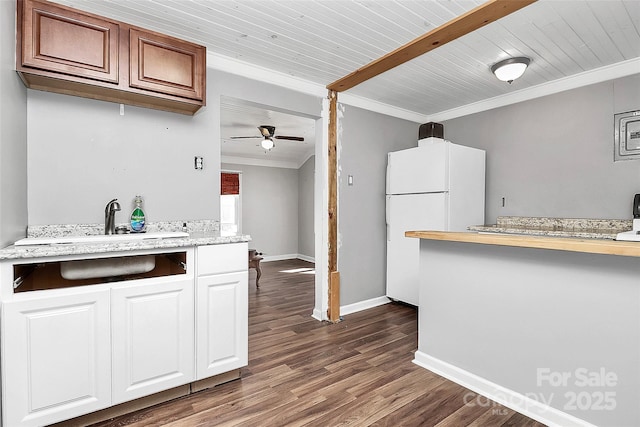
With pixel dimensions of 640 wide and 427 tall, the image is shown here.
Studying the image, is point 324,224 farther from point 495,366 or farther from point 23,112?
point 23,112

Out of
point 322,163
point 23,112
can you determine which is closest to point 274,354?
point 322,163

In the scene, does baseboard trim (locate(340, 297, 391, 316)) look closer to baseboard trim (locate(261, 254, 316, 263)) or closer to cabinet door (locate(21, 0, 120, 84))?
cabinet door (locate(21, 0, 120, 84))

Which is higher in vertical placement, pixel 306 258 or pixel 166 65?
pixel 166 65

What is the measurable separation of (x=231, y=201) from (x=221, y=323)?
5001 mm

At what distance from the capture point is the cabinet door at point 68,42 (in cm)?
164

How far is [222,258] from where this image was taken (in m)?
1.96

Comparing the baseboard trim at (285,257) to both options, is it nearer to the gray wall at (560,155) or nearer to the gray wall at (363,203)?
the gray wall at (363,203)

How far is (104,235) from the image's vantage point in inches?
79.0

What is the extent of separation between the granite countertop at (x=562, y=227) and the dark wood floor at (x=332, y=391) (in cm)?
145

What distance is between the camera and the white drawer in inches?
74.5

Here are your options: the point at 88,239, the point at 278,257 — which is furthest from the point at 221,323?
the point at 278,257

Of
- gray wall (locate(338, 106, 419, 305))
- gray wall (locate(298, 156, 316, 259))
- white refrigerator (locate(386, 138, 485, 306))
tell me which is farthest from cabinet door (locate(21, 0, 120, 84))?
gray wall (locate(298, 156, 316, 259))

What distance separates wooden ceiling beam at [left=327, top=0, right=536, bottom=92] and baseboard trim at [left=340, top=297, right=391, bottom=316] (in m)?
2.31

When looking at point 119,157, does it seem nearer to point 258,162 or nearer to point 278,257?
point 258,162
